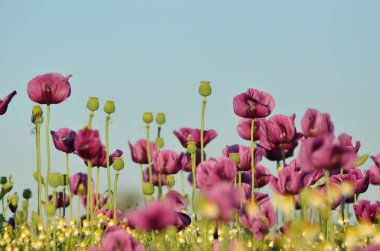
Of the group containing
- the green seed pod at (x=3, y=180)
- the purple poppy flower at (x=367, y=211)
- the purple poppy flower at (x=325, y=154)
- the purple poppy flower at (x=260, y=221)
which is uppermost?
the purple poppy flower at (x=325, y=154)

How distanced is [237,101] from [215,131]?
94cm

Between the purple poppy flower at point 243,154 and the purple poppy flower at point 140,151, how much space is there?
797 millimetres

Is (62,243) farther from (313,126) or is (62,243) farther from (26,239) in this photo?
(313,126)

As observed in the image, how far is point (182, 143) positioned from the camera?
194 inches

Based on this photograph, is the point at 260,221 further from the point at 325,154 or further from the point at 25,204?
the point at 25,204

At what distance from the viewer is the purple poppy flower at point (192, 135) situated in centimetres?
484

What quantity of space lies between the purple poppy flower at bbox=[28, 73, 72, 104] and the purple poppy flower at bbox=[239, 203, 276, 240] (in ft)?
4.42

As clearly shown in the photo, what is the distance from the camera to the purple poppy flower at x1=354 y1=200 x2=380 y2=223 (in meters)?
3.55

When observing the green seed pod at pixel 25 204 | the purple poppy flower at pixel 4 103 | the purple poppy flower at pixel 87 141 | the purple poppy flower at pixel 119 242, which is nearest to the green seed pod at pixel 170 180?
the purple poppy flower at pixel 4 103

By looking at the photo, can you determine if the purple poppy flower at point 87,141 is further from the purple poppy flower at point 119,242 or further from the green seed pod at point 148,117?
the green seed pod at point 148,117

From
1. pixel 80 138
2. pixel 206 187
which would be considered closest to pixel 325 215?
pixel 206 187

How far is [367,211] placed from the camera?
141 inches

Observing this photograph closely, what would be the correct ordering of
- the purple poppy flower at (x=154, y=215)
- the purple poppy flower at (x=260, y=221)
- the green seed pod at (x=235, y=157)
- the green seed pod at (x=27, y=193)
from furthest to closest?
the green seed pod at (x=27, y=193)
the green seed pod at (x=235, y=157)
the purple poppy flower at (x=260, y=221)
the purple poppy flower at (x=154, y=215)

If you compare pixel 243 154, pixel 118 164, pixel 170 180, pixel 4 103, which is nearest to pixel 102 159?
pixel 118 164
